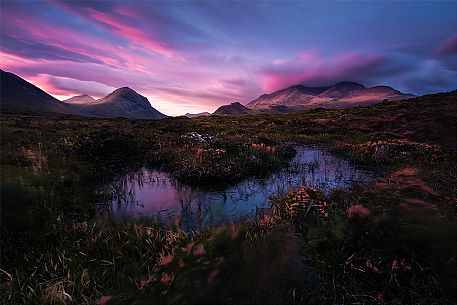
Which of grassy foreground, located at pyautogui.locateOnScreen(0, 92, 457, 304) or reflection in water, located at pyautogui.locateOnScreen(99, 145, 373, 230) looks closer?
grassy foreground, located at pyautogui.locateOnScreen(0, 92, 457, 304)

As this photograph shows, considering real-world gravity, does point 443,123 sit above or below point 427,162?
above

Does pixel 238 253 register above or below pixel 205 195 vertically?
above

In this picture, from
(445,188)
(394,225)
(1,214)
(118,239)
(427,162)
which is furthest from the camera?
(427,162)

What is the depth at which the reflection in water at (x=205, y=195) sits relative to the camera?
323 inches

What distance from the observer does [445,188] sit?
378 inches

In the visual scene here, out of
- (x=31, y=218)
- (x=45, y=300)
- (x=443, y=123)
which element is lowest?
(x=45, y=300)

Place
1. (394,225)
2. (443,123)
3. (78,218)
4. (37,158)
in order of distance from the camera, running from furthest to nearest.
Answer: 1. (443,123)
2. (37,158)
3. (78,218)
4. (394,225)

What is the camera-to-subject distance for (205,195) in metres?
10.5

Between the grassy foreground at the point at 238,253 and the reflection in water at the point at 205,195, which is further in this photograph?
the reflection in water at the point at 205,195

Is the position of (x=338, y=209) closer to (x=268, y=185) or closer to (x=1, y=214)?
(x=268, y=185)

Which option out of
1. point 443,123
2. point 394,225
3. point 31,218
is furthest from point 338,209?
point 443,123

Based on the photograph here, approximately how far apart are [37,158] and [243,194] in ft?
25.5

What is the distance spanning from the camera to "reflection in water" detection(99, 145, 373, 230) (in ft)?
26.9

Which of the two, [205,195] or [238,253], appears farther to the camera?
[205,195]
